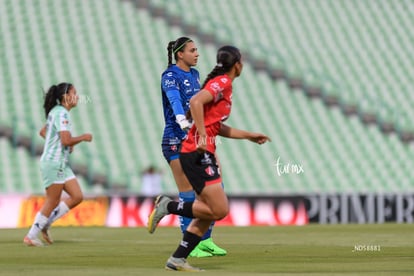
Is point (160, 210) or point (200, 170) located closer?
point (200, 170)

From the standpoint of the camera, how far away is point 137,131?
80.9 ft

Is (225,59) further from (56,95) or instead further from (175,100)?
(56,95)

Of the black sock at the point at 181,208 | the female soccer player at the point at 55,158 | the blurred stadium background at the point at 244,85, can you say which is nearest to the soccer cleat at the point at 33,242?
the female soccer player at the point at 55,158

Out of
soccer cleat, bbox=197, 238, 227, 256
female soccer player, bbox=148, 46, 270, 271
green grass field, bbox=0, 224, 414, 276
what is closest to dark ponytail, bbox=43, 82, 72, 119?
green grass field, bbox=0, 224, 414, 276

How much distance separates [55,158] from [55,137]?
0.25 m

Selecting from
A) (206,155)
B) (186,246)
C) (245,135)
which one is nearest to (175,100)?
(245,135)

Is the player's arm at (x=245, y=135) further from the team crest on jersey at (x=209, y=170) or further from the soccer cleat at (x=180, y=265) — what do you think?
the soccer cleat at (x=180, y=265)

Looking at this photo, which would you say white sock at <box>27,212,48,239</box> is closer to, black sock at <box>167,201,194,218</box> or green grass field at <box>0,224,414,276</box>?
green grass field at <box>0,224,414,276</box>

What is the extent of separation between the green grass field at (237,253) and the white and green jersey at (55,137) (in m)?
1.06

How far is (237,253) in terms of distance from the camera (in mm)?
11305

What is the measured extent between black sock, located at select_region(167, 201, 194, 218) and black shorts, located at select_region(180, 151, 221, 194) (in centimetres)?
22

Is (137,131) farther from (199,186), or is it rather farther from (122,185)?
(199,186)

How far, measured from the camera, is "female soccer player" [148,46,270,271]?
8875 millimetres

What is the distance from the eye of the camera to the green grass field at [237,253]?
29.6 feet
